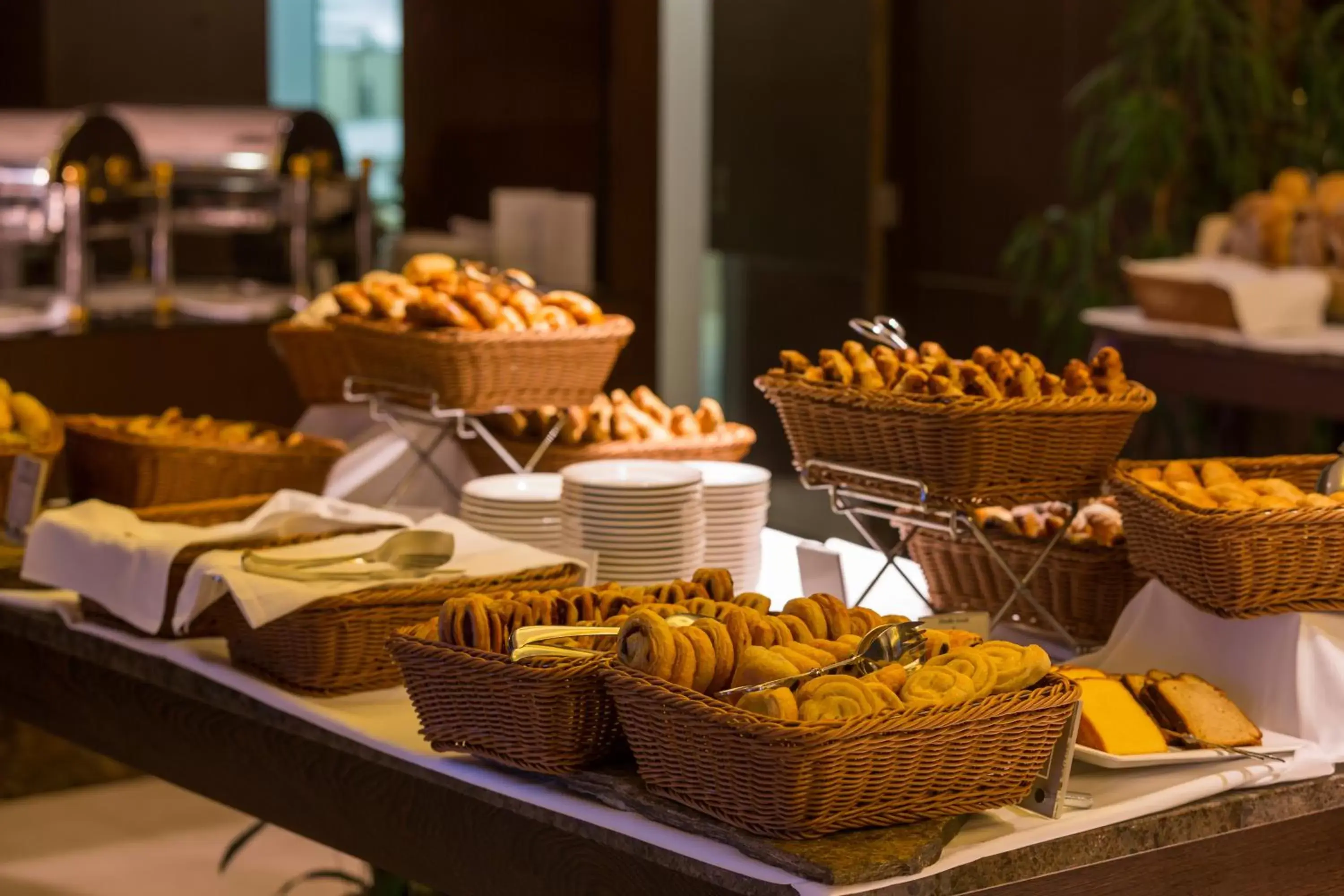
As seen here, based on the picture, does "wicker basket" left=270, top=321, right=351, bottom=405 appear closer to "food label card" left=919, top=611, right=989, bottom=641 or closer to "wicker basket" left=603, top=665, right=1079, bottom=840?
"food label card" left=919, top=611, right=989, bottom=641

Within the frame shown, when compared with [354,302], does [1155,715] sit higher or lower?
lower

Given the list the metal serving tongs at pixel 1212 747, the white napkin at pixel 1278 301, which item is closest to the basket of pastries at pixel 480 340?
the metal serving tongs at pixel 1212 747

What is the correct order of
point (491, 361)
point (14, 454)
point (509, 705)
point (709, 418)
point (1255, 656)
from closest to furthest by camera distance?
1. point (509, 705)
2. point (1255, 656)
3. point (491, 361)
4. point (14, 454)
5. point (709, 418)

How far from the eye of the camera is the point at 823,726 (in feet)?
4.26

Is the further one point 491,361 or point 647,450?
point 647,450

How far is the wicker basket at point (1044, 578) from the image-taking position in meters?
2.00

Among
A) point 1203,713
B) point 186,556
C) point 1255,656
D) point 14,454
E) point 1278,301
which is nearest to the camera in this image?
point 1203,713

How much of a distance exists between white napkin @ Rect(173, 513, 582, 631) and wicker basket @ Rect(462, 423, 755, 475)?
1.38 feet

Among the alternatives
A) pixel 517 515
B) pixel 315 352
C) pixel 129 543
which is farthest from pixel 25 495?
pixel 517 515

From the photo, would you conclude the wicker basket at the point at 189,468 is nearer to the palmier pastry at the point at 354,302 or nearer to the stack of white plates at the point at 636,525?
the palmier pastry at the point at 354,302

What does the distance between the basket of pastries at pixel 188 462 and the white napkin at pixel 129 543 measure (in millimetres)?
284

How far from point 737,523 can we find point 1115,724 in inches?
30.7

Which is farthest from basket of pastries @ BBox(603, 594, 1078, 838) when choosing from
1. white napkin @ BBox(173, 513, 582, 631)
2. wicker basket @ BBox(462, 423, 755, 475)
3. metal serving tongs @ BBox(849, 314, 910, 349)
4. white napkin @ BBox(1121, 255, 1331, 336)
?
white napkin @ BBox(1121, 255, 1331, 336)

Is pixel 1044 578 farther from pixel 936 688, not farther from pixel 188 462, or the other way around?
pixel 188 462
